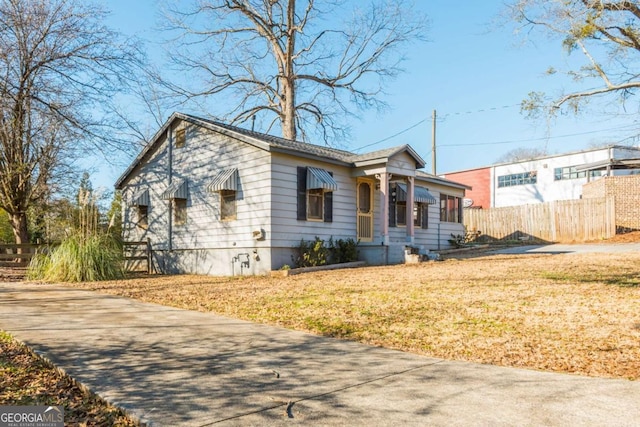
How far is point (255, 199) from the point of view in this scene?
13008 millimetres

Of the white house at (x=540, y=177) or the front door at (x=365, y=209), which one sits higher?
the white house at (x=540, y=177)

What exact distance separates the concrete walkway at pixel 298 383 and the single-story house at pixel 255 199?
774 cm

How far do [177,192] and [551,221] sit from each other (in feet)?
57.7

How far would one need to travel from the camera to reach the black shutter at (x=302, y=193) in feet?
43.7

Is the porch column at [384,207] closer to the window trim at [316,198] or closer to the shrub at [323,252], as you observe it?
the shrub at [323,252]

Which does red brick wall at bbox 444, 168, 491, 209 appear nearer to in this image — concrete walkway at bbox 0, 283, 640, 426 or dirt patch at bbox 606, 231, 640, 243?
dirt patch at bbox 606, 231, 640, 243

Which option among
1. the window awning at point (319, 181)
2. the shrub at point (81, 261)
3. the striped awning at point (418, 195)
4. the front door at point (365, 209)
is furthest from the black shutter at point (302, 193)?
the shrub at point (81, 261)

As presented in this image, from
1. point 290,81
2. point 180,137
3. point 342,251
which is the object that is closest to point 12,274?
point 180,137

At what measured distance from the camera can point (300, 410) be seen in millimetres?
2818

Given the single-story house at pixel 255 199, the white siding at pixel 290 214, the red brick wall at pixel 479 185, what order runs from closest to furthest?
the white siding at pixel 290 214, the single-story house at pixel 255 199, the red brick wall at pixel 479 185

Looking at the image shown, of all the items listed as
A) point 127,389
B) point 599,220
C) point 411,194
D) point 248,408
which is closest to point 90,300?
point 127,389

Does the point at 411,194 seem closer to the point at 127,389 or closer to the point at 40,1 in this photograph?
the point at 40,1

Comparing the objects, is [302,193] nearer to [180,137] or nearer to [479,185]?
[180,137]

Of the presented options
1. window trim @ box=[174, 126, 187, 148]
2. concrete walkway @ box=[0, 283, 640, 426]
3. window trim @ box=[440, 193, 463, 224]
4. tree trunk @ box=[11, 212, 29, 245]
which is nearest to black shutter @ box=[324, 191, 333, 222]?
window trim @ box=[174, 126, 187, 148]
